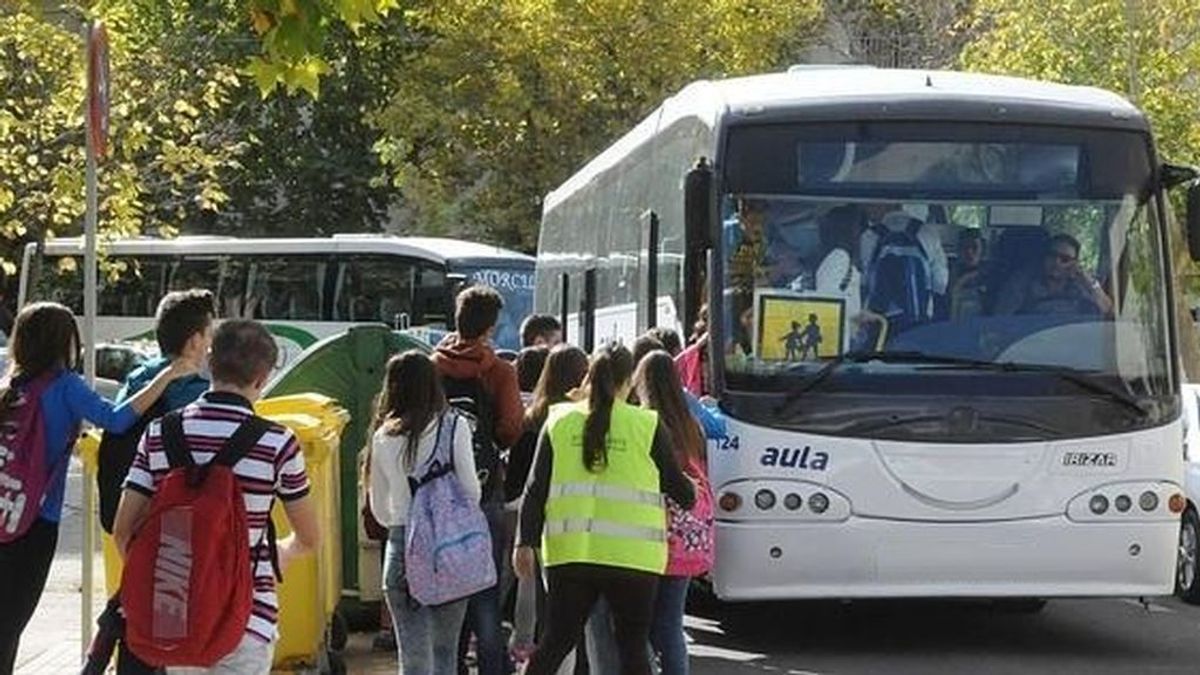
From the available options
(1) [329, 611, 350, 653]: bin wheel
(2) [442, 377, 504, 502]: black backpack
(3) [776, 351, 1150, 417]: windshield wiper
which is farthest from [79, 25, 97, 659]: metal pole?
(3) [776, 351, 1150, 417]: windshield wiper

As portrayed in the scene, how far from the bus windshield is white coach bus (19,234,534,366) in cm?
2275

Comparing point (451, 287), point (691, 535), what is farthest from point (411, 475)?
point (451, 287)

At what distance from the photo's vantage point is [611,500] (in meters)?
8.59

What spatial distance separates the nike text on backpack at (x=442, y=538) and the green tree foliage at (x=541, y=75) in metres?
31.2

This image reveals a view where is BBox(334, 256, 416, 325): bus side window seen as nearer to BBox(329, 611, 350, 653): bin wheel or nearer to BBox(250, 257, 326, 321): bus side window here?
BBox(250, 257, 326, 321): bus side window

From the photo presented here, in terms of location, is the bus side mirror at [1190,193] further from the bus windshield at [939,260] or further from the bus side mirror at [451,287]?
the bus side mirror at [451,287]

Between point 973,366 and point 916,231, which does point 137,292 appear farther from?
point 973,366

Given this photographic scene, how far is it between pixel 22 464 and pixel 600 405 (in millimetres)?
2216

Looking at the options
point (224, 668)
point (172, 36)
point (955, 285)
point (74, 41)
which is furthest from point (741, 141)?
point (172, 36)

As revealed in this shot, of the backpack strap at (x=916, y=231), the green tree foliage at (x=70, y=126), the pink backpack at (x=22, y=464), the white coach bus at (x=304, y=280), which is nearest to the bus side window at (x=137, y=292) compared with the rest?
the white coach bus at (x=304, y=280)

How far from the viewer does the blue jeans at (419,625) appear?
8.73 metres

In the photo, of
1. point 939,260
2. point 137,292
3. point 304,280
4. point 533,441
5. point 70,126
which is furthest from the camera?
point 137,292

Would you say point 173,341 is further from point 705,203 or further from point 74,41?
point 74,41

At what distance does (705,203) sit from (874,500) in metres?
1.82
